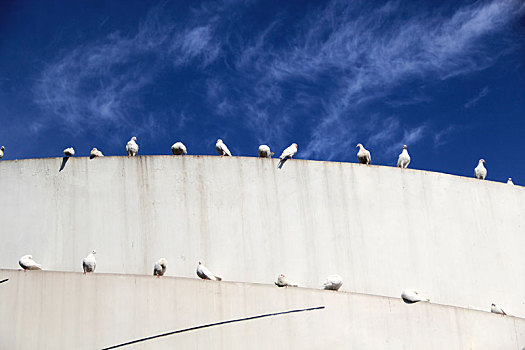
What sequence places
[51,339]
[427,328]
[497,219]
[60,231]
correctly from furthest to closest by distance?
[497,219]
[60,231]
[427,328]
[51,339]

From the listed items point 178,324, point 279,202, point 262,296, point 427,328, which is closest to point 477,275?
point 427,328

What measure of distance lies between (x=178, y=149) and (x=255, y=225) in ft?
9.75

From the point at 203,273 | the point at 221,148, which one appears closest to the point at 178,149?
the point at 221,148

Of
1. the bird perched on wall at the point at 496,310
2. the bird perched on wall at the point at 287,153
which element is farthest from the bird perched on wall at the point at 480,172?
the bird perched on wall at the point at 287,153

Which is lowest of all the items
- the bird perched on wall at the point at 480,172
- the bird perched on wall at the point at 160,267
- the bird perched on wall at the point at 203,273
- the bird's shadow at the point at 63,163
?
the bird perched on wall at the point at 203,273

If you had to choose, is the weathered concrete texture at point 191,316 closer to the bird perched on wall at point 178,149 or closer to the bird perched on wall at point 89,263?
the bird perched on wall at point 89,263

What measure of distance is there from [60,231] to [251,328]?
642 cm

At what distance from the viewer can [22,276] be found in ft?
44.9

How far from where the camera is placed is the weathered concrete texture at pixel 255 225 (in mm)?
17219

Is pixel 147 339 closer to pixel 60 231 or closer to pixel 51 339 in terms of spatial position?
pixel 51 339

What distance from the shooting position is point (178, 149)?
59.8 feet

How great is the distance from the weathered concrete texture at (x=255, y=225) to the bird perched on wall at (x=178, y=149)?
0.47m

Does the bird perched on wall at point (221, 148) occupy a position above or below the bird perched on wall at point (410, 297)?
above

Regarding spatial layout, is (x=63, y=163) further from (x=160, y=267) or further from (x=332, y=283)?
(x=332, y=283)
